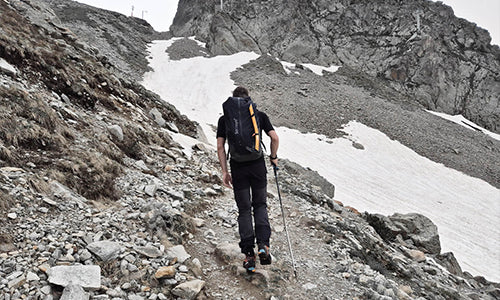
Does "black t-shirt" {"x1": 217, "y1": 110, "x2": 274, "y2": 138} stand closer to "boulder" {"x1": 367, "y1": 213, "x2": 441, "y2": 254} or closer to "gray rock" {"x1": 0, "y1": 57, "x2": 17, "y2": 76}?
"gray rock" {"x1": 0, "y1": 57, "x2": 17, "y2": 76}

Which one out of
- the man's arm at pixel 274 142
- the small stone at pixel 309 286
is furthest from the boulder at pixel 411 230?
the man's arm at pixel 274 142

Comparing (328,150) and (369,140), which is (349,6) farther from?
(328,150)

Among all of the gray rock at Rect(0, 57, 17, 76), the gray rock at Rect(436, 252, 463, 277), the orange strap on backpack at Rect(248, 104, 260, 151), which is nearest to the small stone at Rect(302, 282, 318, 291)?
the orange strap on backpack at Rect(248, 104, 260, 151)

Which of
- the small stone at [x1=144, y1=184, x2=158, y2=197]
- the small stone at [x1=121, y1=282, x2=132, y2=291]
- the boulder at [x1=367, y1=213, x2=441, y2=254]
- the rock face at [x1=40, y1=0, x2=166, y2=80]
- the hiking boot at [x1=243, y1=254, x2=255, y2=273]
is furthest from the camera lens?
the rock face at [x1=40, y1=0, x2=166, y2=80]

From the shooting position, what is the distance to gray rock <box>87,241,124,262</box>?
4.05m

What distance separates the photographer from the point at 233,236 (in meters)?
6.21

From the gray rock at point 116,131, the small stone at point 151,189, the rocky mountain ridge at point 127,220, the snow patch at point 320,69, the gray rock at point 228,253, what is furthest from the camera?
the snow patch at point 320,69

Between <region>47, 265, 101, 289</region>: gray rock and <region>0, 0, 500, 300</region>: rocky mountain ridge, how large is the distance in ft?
0.05

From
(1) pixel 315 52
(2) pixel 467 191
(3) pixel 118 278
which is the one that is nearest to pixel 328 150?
(2) pixel 467 191

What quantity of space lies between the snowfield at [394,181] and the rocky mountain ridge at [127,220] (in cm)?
308

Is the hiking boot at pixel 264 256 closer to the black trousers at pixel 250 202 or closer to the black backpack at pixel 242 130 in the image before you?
the black trousers at pixel 250 202

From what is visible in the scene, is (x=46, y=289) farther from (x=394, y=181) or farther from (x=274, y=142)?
(x=394, y=181)

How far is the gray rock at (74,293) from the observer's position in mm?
3236

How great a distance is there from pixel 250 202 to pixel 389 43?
6576 centimetres
